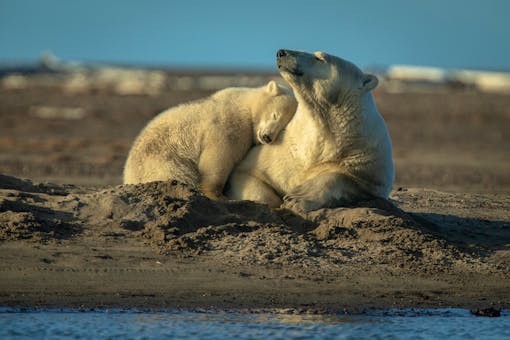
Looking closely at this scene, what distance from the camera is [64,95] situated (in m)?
40.8

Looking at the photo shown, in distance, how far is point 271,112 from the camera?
29.9ft

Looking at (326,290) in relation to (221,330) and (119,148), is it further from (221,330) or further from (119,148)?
(119,148)

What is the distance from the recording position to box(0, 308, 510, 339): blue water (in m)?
6.49

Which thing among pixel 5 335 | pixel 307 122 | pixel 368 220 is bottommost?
pixel 5 335

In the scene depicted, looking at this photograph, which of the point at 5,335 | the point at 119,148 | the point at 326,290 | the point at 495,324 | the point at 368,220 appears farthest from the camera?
the point at 119,148

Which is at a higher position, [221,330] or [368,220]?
[368,220]

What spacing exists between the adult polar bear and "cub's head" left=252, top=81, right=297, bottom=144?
171 mm

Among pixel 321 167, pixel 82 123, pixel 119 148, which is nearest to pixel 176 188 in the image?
pixel 321 167

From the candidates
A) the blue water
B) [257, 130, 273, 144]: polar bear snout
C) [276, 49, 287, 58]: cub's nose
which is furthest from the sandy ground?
[276, 49, 287, 58]: cub's nose

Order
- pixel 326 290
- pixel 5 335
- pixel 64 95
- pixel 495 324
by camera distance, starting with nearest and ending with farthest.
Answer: pixel 5 335 → pixel 495 324 → pixel 326 290 → pixel 64 95

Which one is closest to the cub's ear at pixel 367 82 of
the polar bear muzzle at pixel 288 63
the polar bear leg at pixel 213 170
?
the polar bear muzzle at pixel 288 63

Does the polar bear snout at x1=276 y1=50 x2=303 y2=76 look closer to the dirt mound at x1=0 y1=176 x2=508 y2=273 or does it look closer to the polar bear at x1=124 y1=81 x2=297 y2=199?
the polar bear at x1=124 y1=81 x2=297 y2=199

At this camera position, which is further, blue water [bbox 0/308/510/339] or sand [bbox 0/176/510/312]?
sand [bbox 0/176/510/312]

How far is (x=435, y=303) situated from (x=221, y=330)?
5.76ft
